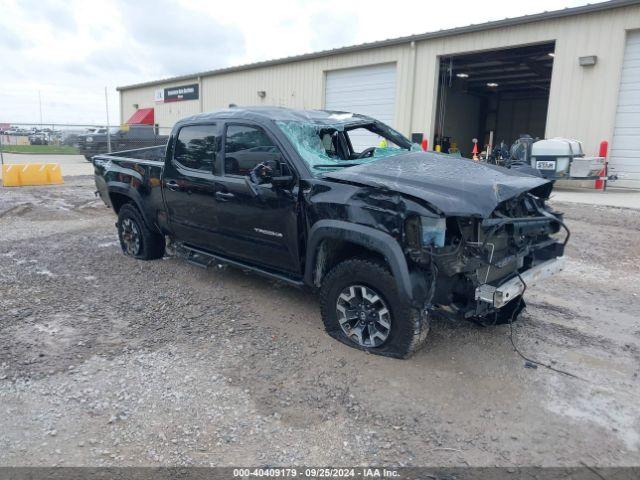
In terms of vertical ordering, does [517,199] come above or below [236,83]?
below

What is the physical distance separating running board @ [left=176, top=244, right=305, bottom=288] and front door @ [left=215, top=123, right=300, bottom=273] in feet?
0.23

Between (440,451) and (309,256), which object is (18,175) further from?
(440,451)

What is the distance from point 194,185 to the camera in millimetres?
5219

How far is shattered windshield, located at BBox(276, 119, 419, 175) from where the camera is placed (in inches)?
173

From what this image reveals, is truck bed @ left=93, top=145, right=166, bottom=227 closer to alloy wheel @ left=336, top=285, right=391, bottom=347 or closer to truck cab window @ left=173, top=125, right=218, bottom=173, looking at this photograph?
truck cab window @ left=173, top=125, right=218, bottom=173

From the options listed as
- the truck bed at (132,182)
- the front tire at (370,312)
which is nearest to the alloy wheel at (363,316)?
the front tire at (370,312)

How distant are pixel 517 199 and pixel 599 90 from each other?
1162 cm

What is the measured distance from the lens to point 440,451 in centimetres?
284

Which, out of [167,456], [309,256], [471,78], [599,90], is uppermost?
[471,78]

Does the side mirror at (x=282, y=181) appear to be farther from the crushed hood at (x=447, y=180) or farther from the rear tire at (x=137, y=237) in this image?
the rear tire at (x=137, y=237)

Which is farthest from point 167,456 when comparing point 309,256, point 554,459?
point 554,459

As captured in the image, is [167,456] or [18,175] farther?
[18,175]

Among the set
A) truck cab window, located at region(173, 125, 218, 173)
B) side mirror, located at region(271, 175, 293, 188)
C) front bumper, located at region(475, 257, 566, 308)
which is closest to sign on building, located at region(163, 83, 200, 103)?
truck cab window, located at region(173, 125, 218, 173)

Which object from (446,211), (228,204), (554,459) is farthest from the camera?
(228,204)
